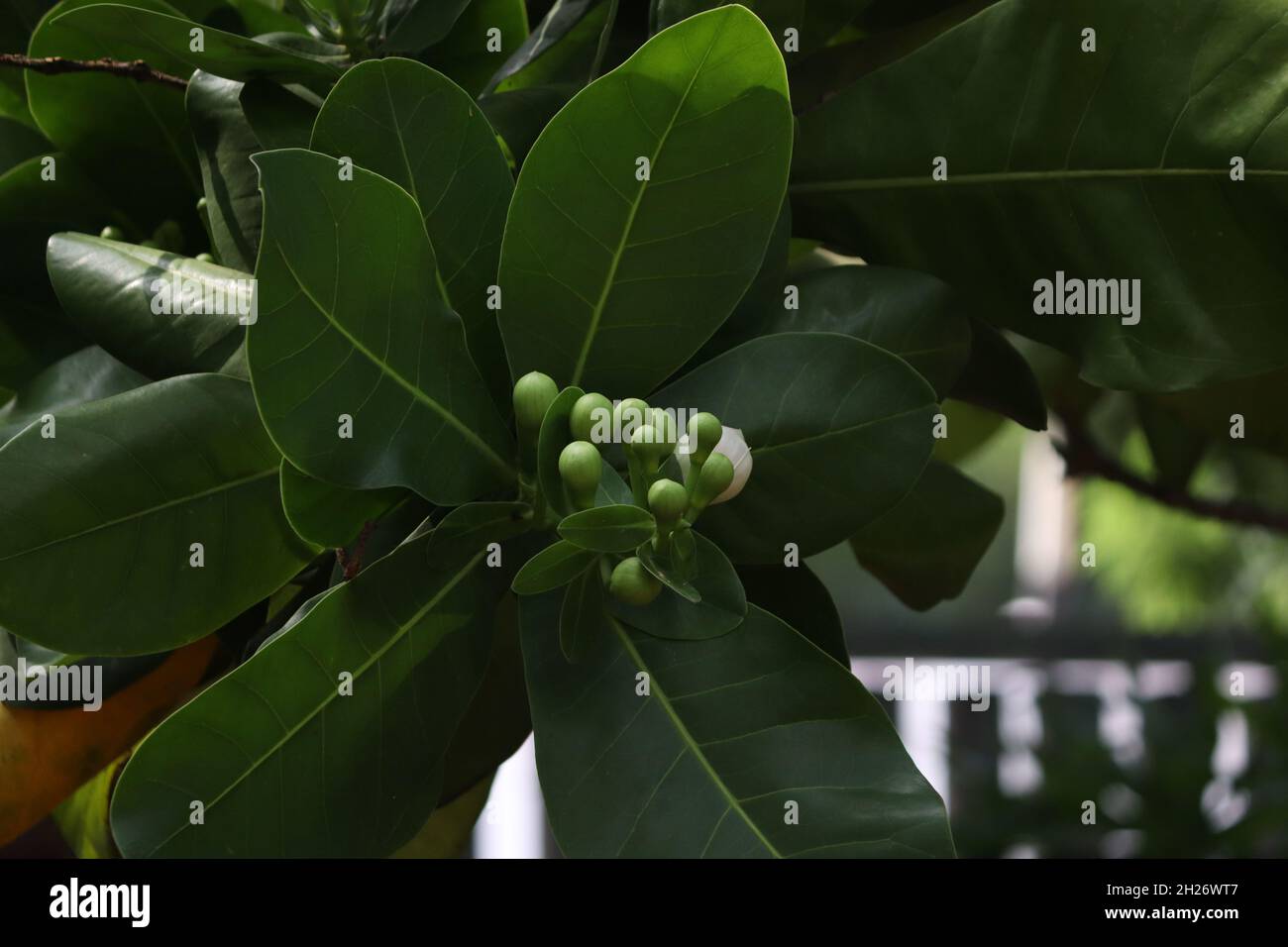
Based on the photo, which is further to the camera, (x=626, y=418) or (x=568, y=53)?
(x=568, y=53)

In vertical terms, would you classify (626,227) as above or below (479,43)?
below

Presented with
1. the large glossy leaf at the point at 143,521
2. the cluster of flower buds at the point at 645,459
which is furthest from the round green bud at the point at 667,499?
the large glossy leaf at the point at 143,521

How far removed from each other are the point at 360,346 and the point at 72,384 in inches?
6.8

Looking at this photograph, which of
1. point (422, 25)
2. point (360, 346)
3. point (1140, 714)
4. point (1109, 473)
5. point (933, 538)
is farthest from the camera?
point (1140, 714)

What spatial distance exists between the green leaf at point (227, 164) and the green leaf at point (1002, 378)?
27 cm

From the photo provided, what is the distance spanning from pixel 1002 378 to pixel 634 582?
213 millimetres

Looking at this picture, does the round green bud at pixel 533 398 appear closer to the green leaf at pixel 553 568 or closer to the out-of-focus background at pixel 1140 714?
the green leaf at pixel 553 568

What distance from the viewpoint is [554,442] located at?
336 millimetres

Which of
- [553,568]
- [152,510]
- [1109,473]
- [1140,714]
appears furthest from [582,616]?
[1140,714]

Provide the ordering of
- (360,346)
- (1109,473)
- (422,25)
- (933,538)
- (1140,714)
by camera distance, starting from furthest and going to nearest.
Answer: (1140,714) < (1109,473) < (933,538) < (422,25) < (360,346)

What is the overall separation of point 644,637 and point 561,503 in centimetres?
5

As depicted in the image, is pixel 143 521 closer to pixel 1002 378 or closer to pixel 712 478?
pixel 712 478

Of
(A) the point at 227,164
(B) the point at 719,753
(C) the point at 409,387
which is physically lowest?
(B) the point at 719,753
